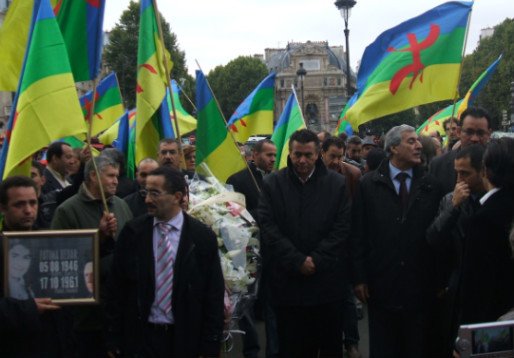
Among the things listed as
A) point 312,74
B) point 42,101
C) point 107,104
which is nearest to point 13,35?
point 42,101

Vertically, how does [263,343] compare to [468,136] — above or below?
below

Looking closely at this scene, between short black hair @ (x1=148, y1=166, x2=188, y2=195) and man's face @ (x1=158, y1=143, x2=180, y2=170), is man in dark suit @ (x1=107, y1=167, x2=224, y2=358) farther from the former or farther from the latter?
man's face @ (x1=158, y1=143, x2=180, y2=170)

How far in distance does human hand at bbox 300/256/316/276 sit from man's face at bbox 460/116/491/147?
1.72 metres

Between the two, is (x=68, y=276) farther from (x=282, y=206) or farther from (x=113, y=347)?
(x=282, y=206)

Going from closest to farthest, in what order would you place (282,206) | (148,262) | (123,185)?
(148,262) → (282,206) → (123,185)

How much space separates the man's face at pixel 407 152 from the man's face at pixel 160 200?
1.89 m

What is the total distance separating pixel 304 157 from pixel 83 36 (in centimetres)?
204

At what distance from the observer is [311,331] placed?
5.35 m

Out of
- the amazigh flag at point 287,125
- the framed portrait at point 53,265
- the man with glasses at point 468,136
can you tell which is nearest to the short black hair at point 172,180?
the framed portrait at point 53,265

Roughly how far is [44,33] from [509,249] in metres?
3.50

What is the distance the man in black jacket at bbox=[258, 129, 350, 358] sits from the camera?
516 centimetres

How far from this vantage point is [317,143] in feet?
17.9

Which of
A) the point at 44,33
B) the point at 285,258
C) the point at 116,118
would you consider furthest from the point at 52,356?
the point at 116,118

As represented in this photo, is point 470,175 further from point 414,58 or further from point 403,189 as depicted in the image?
point 414,58
